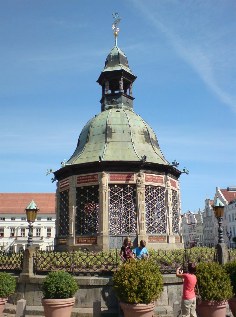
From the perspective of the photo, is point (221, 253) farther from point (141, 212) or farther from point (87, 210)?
point (87, 210)

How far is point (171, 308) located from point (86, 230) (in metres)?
8.79

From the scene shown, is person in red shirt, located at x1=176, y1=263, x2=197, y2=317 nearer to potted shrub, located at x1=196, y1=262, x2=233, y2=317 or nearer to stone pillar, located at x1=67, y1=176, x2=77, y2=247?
potted shrub, located at x1=196, y1=262, x2=233, y2=317

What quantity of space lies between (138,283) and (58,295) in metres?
2.68

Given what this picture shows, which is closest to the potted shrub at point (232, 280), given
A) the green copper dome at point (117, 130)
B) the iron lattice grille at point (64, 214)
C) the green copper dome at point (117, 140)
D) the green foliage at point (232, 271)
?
the green foliage at point (232, 271)

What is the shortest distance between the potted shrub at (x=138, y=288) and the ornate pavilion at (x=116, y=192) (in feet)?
27.1

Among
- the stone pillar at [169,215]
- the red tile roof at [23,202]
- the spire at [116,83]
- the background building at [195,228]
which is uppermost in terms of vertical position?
the spire at [116,83]

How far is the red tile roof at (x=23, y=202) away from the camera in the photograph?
252 ft

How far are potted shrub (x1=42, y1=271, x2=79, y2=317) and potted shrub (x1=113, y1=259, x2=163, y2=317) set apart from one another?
1.61 meters

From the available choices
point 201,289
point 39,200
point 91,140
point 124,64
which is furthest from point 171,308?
point 39,200

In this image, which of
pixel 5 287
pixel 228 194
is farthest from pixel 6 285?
pixel 228 194

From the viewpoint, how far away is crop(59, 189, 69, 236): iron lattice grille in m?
20.9

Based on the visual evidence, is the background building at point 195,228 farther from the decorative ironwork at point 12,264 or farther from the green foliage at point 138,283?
the green foliage at point 138,283

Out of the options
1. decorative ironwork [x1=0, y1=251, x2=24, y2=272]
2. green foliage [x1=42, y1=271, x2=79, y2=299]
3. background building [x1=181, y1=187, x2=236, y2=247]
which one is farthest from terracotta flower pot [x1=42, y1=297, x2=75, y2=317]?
background building [x1=181, y1=187, x2=236, y2=247]

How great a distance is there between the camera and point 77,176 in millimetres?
20391
